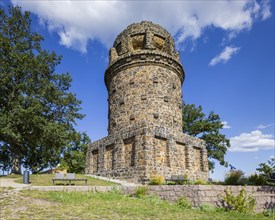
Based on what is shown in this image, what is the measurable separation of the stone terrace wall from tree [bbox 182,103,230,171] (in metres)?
17.9

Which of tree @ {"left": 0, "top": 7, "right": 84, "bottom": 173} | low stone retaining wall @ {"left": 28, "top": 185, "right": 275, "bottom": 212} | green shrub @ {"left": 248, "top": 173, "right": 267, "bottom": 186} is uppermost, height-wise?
tree @ {"left": 0, "top": 7, "right": 84, "bottom": 173}

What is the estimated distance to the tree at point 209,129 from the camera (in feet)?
95.9

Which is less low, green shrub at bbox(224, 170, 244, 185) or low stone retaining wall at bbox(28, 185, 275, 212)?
green shrub at bbox(224, 170, 244, 185)

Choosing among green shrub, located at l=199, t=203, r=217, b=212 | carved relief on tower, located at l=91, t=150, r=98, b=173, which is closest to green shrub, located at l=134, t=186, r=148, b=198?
green shrub, located at l=199, t=203, r=217, b=212

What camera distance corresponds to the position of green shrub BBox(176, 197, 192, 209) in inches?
401

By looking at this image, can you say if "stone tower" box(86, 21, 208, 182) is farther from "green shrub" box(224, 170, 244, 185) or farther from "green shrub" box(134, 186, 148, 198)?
"green shrub" box(224, 170, 244, 185)

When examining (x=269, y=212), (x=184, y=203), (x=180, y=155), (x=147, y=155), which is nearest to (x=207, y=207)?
(x=184, y=203)

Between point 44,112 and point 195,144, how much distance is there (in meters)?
12.4

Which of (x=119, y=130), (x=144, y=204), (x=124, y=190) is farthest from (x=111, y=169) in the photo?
(x=144, y=204)

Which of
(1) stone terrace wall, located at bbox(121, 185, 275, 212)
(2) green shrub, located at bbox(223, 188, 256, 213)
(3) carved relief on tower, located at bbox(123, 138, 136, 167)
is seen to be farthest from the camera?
(3) carved relief on tower, located at bbox(123, 138, 136, 167)

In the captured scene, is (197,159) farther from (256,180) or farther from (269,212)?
(269,212)

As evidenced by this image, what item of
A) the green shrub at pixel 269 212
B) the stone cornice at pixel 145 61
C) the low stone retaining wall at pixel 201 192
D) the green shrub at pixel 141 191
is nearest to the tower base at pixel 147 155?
the green shrub at pixel 141 191

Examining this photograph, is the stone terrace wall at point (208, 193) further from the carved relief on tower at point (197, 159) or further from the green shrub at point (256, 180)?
the carved relief on tower at point (197, 159)

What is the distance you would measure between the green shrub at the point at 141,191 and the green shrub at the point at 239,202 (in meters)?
3.53
